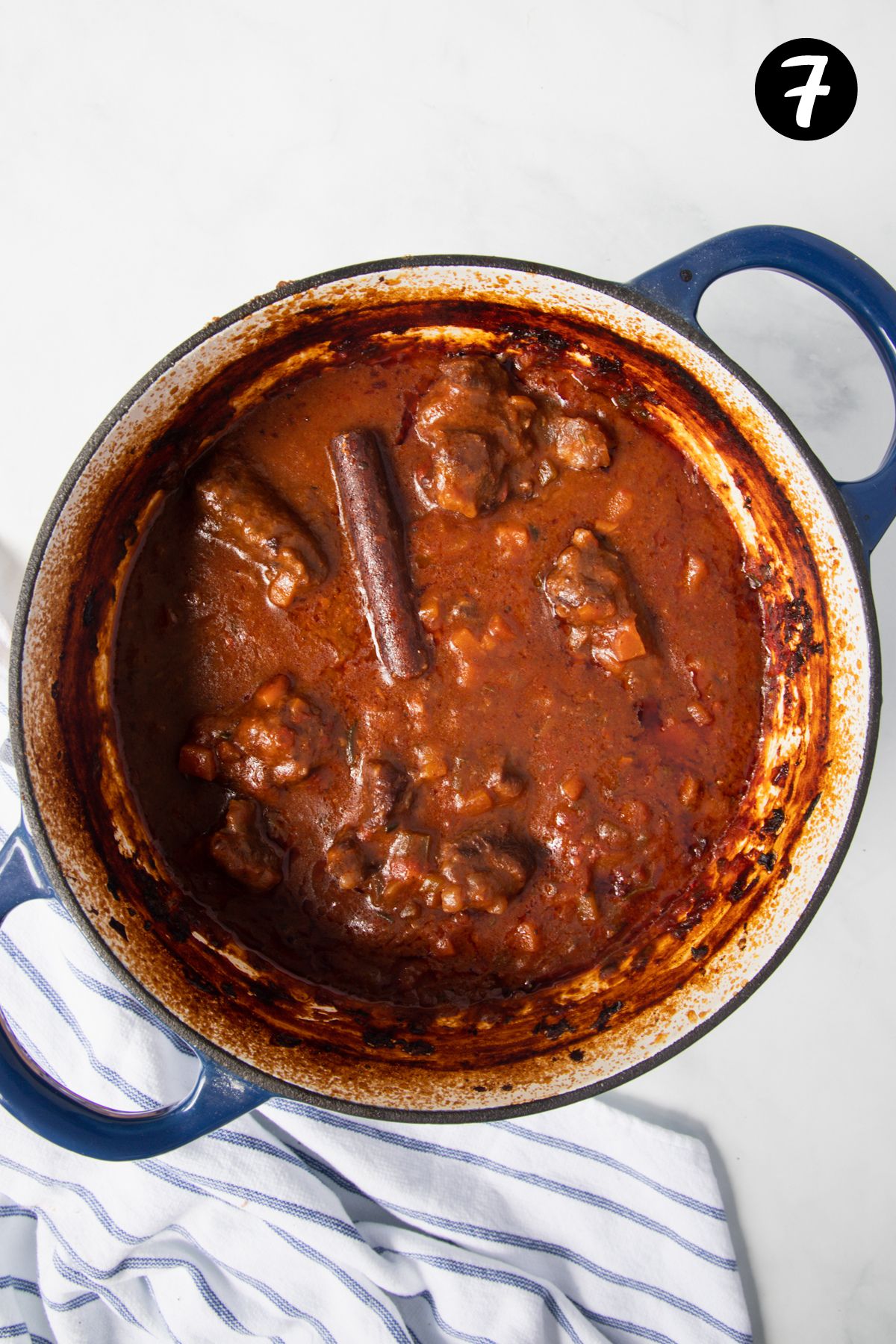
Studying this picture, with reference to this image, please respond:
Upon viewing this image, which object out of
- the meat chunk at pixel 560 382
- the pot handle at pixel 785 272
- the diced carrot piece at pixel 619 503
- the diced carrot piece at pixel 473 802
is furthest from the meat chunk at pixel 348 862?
the pot handle at pixel 785 272

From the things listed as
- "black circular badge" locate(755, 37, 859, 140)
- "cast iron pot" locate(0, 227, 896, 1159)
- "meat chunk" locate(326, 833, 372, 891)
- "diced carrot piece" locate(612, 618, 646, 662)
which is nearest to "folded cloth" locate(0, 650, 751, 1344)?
"cast iron pot" locate(0, 227, 896, 1159)

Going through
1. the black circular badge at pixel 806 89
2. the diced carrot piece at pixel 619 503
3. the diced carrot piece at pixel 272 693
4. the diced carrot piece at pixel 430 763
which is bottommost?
the diced carrot piece at pixel 430 763

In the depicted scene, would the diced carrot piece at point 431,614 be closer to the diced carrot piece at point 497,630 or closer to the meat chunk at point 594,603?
the diced carrot piece at point 497,630

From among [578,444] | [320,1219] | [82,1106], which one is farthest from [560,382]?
[320,1219]

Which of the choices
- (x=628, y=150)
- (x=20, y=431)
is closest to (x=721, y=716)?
(x=628, y=150)

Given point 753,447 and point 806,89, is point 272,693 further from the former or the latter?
point 806,89
